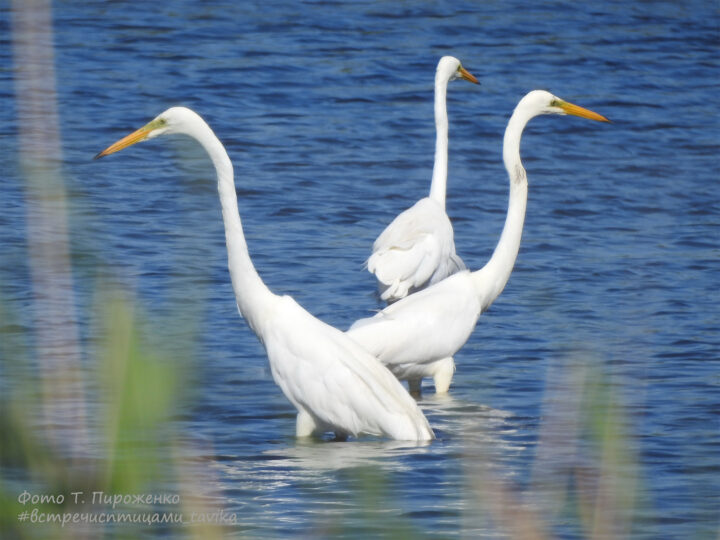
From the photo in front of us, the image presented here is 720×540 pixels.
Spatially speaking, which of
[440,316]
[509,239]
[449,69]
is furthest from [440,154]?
[440,316]

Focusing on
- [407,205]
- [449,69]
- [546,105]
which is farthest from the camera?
[407,205]

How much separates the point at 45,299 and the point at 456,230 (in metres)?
7.99

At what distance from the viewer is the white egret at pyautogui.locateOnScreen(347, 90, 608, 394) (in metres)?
6.31

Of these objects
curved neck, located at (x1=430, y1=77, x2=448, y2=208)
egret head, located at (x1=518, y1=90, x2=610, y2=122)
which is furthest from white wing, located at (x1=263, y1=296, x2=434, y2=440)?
curved neck, located at (x1=430, y1=77, x2=448, y2=208)

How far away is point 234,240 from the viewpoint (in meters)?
5.66

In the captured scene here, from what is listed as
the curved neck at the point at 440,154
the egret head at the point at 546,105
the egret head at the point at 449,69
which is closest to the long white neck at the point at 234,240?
the egret head at the point at 546,105

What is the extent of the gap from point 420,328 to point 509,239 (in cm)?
86

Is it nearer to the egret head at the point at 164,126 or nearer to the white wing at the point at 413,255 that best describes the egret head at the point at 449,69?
the white wing at the point at 413,255

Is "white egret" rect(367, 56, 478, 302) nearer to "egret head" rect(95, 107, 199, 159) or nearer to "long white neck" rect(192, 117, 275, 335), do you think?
"long white neck" rect(192, 117, 275, 335)

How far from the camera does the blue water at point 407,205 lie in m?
2.57

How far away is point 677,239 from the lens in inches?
392

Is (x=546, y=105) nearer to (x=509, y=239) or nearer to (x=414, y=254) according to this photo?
(x=509, y=239)

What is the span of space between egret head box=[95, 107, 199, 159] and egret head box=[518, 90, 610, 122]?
224 centimetres

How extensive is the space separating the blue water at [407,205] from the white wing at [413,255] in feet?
1.36
